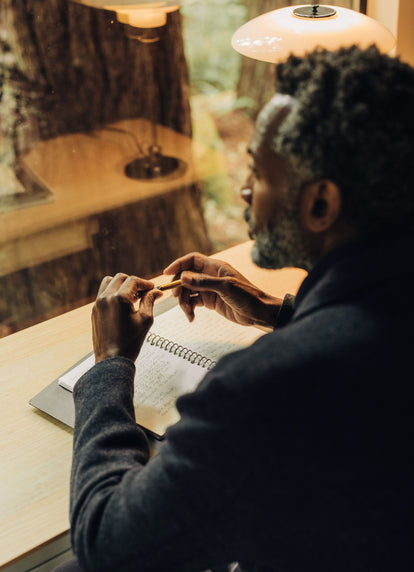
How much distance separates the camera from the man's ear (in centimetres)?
64

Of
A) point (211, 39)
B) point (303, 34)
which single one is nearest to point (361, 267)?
point (303, 34)

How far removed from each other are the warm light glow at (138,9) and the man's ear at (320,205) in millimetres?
902

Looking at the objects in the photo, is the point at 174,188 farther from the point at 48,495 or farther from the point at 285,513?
the point at 285,513

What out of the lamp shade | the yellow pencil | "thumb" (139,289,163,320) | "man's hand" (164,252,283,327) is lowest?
"man's hand" (164,252,283,327)

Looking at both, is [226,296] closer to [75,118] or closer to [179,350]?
[179,350]

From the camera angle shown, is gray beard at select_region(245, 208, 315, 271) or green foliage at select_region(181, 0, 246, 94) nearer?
gray beard at select_region(245, 208, 315, 271)

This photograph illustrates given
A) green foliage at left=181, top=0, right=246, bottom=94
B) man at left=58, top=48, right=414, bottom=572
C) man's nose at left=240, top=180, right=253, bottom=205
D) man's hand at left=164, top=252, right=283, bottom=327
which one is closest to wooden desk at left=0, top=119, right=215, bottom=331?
green foliage at left=181, top=0, right=246, bottom=94

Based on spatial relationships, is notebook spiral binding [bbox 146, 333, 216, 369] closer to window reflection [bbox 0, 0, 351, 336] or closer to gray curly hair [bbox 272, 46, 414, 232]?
gray curly hair [bbox 272, 46, 414, 232]

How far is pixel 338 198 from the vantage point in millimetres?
639

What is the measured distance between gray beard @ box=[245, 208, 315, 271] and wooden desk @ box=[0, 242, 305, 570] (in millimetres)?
433

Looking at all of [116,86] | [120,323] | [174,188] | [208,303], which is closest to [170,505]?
[120,323]

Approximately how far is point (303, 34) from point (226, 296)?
1.87ft

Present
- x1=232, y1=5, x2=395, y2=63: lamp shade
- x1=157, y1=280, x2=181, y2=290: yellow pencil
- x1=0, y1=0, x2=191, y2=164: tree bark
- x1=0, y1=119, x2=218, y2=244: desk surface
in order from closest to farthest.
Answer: x1=157, y1=280, x2=181, y2=290: yellow pencil < x1=232, y1=5, x2=395, y2=63: lamp shade < x1=0, y1=0, x2=191, y2=164: tree bark < x1=0, y1=119, x2=218, y2=244: desk surface

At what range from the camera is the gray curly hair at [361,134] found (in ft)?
1.99
